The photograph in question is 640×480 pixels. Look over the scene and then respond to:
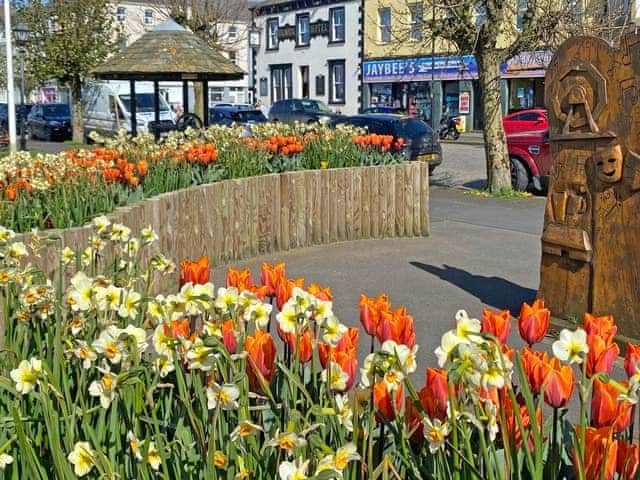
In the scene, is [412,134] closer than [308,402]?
No

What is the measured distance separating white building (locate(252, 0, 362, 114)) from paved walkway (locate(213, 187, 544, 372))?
35861 millimetres

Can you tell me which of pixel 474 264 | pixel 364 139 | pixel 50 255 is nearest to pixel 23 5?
pixel 364 139

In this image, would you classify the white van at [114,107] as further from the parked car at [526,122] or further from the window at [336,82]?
the window at [336,82]

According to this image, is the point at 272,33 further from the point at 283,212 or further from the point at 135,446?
the point at 135,446

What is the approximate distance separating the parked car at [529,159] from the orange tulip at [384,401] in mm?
15308

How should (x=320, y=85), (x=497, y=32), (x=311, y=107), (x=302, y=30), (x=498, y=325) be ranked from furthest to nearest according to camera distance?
(x=302, y=30)
(x=320, y=85)
(x=311, y=107)
(x=497, y=32)
(x=498, y=325)

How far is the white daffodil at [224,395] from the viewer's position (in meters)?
2.11

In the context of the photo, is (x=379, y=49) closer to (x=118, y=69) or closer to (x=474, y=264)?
(x=118, y=69)

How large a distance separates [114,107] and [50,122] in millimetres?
7704

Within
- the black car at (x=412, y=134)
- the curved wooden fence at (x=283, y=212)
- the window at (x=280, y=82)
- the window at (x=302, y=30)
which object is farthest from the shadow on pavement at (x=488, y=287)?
the window at (x=280, y=82)

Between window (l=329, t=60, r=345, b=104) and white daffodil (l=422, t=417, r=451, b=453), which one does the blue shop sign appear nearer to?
window (l=329, t=60, r=345, b=104)

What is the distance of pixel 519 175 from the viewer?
1750 centimetres

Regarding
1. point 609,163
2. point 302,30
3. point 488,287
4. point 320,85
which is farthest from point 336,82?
point 609,163

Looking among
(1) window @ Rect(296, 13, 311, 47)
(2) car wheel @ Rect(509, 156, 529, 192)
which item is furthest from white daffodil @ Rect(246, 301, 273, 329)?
(1) window @ Rect(296, 13, 311, 47)
